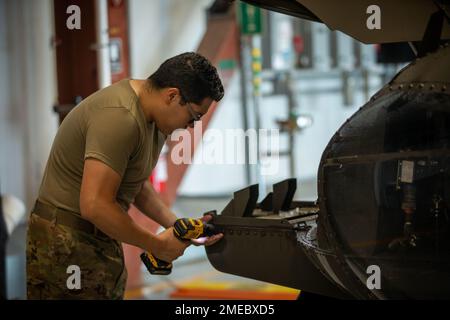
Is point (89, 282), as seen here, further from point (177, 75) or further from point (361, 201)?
point (361, 201)

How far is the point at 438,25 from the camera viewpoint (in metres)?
2.41

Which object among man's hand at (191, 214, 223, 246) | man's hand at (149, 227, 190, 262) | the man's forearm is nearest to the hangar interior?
man's hand at (191, 214, 223, 246)

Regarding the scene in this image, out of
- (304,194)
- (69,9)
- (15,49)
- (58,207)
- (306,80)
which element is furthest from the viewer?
(306,80)

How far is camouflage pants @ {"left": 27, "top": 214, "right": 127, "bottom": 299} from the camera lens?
9.01 ft

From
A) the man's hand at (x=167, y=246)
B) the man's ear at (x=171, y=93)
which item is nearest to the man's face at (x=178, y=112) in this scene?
the man's ear at (x=171, y=93)

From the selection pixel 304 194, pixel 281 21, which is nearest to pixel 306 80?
pixel 281 21

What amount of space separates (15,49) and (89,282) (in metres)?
4.98

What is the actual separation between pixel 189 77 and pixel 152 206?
0.76 metres

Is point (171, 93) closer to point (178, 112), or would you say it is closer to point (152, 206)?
point (178, 112)

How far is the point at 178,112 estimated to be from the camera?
260cm

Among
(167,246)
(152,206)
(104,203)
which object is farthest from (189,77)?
(152,206)

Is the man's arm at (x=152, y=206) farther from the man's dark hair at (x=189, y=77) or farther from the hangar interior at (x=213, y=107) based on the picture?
the man's dark hair at (x=189, y=77)

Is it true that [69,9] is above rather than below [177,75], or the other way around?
above

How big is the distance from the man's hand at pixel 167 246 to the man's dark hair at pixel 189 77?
51 cm
